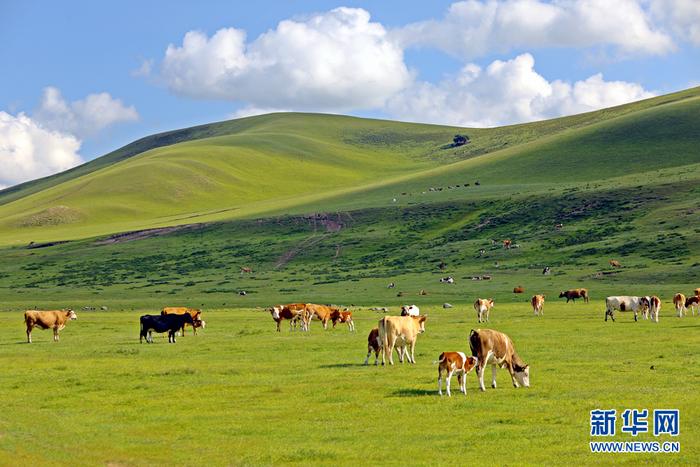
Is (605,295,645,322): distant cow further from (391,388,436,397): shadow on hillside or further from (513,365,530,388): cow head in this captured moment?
(391,388,436,397): shadow on hillside

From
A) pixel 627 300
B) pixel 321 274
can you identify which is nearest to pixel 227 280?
pixel 321 274

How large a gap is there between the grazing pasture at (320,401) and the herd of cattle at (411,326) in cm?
69

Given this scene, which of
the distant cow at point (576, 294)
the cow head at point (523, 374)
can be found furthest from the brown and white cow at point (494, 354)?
the distant cow at point (576, 294)

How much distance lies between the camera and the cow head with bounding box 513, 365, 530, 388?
944 inches

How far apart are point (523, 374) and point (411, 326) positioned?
6.36 meters

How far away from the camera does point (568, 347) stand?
33.7 metres

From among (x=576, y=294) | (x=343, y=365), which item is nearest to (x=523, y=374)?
(x=343, y=365)

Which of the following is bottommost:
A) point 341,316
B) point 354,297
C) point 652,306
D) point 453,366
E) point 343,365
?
point 343,365

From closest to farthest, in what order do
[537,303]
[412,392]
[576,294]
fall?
[412,392] < [537,303] < [576,294]

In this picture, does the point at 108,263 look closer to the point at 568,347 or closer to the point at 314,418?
the point at 568,347

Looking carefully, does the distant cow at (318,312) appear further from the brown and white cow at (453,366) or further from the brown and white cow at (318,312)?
the brown and white cow at (453,366)

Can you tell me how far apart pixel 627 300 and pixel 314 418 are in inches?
1138

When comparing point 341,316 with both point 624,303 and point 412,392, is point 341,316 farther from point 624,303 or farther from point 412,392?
point 412,392

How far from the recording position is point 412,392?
77.6ft
